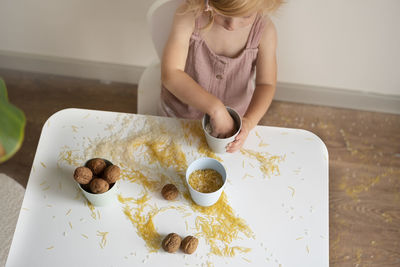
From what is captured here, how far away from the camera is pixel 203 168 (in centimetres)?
90

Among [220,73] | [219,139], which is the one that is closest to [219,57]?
[220,73]

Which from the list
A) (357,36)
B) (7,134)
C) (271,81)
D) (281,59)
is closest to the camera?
(7,134)

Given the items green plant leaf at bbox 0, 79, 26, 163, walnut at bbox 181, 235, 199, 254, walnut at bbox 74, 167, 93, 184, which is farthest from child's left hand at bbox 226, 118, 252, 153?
green plant leaf at bbox 0, 79, 26, 163

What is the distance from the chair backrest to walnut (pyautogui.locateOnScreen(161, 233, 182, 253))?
70 centimetres

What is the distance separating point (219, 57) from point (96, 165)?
21.7 inches

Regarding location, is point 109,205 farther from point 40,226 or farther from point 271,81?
point 271,81

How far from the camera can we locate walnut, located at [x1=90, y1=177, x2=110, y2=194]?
81 cm

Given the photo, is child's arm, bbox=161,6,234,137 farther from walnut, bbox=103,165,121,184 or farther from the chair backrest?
walnut, bbox=103,165,121,184

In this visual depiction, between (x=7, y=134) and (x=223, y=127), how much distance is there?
0.63 meters

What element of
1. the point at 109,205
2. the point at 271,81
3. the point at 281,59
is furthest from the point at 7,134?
the point at 281,59

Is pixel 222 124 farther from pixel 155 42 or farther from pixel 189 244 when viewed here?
pixel 155 42

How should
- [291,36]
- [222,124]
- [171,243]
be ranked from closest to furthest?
[171,243]
[222,124]
[291,36]

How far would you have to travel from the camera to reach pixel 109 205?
88cm

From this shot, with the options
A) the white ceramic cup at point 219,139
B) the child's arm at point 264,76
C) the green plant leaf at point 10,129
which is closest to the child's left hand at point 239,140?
the white ceramic cup at point 219,139
